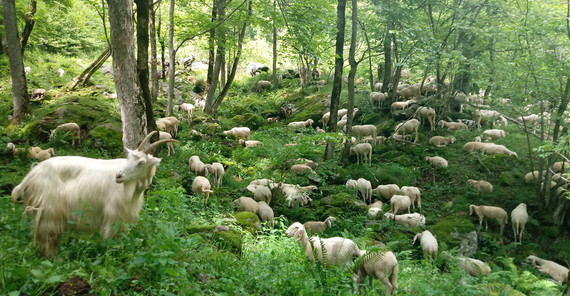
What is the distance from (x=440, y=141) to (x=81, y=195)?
14.8m

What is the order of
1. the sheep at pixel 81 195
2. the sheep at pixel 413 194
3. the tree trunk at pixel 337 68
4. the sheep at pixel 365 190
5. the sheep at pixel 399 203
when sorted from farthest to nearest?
the tree trunk at pixel 337 68 → the sheep at pixel 365 190 → the sheep at pixel 413 194 → the sheep at pixel 399 203 → the sheep at pixel 81 195

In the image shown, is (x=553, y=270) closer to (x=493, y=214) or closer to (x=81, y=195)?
(x=493, y=214)

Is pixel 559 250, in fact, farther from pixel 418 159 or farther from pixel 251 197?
pixel 251 197

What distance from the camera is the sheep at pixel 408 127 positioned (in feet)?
50.7

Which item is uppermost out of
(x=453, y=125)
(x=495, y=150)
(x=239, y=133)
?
(x=453, y=125)

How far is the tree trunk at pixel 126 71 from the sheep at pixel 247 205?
10.4 feet

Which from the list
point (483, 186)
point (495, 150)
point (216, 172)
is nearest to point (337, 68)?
point (216, 172)

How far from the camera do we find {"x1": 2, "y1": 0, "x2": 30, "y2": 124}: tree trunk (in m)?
11.2

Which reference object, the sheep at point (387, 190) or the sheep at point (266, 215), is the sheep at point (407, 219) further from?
the sheep at point (266, 215)

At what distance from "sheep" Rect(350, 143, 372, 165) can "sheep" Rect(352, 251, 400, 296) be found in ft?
29.2

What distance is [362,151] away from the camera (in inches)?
553

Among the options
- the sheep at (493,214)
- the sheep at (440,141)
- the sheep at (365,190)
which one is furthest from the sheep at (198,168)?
the sheep at (440,141)

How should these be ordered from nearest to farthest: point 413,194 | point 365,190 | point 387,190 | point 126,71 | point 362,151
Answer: point 126,71 < point 413,194 < point 365,190 < point 387,190 < point 362,151

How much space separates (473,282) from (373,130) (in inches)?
386
